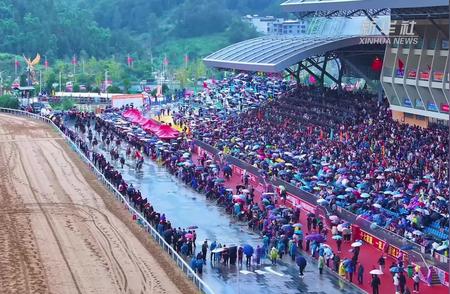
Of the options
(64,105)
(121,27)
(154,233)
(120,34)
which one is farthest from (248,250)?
(121,27)

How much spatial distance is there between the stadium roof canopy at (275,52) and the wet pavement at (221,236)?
8933 millimetres

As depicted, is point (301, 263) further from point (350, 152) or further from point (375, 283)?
point (350, 152)

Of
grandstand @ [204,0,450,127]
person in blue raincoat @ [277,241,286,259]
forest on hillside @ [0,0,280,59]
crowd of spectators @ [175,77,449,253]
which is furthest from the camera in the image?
forest on hillside @ [0,0,280,59]

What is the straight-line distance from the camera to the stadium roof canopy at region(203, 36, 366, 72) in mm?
49188

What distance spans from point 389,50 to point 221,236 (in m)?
19.6

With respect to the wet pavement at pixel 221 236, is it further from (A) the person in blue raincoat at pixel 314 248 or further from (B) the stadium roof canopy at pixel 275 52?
(B) the stadium roof canopy at pixel 275 52

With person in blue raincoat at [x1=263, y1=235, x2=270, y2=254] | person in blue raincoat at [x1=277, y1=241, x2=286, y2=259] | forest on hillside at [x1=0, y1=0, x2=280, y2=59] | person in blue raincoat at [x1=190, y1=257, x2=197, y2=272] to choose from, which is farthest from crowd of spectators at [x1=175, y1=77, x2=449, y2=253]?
forest on hillside at [x1=0, y1=0, x2=280, y2=59]

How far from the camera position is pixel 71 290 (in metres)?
23.2

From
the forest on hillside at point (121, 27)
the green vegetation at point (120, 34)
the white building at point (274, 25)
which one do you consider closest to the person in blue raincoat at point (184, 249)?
the green vegetation at point (120, 34)

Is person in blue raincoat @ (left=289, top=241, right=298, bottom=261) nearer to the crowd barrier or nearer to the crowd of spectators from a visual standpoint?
the crowd barrier

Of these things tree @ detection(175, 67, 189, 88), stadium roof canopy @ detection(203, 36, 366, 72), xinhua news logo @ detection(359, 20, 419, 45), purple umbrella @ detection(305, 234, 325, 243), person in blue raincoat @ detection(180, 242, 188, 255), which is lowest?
person in blue raincoat @ detection(180, 242, 188, 255)

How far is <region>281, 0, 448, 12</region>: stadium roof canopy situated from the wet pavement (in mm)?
10849

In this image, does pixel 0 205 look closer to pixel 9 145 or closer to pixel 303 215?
pixel 303 215

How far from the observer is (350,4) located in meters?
41.9
